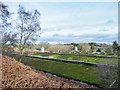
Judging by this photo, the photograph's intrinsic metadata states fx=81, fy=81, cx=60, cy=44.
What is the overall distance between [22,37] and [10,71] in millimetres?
6551

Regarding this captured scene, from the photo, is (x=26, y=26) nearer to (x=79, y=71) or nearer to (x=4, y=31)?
(x=4, y=31)

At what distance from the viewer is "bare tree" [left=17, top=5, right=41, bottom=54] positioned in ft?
23.2

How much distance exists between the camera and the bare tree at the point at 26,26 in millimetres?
7086

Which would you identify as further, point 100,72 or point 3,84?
point 100,72

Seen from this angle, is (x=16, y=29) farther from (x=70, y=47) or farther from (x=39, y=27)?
(x=70, y=47)

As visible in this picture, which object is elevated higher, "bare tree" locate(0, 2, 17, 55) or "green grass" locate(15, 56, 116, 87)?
"bare tree" locate(0, 2, 17, 55)

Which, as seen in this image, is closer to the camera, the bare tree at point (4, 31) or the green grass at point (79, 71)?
the green grass at point (79, 71)

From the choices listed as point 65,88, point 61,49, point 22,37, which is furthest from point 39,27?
point 61,49

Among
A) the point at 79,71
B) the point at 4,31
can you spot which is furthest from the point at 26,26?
the point at 79,71

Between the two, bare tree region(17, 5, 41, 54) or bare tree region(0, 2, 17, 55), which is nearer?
bare tree region(0, 2, 17, 55)

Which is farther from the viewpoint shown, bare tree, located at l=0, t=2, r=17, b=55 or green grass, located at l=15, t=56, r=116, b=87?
bare tree, located at l=0, t=2, r=17, b=55

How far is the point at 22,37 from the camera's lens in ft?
A: 23.7

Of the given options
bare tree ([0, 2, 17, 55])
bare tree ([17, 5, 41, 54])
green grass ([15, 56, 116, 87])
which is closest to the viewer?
green grass ([15, 56, 116, 87])

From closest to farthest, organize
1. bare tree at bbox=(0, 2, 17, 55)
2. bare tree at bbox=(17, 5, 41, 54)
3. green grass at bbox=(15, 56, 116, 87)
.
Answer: green grass at bbox=(15, 56, 116, 87), bare tree at bbox=(0, 2, 17, 55), bare tree at bbox=(17, 5, 41, 54)
